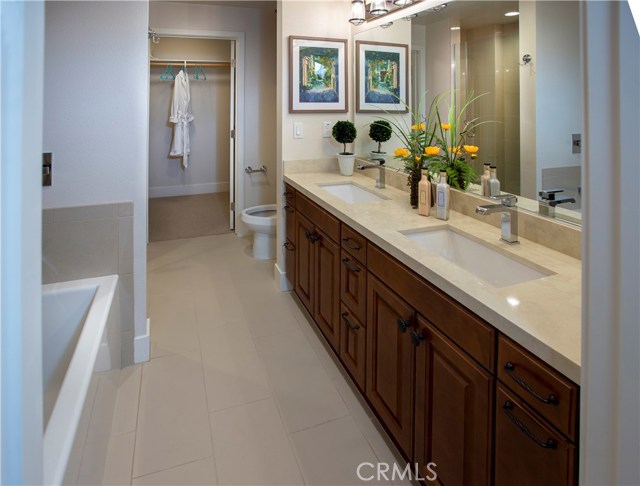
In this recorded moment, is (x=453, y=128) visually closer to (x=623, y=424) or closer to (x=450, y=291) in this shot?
(x=450, y=291)

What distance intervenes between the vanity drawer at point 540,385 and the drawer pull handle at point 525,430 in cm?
4

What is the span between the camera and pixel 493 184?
183 cm

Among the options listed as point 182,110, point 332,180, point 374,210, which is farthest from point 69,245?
point 182,110

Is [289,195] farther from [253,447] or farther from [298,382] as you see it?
[253,447]

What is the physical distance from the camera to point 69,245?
6.31 feet

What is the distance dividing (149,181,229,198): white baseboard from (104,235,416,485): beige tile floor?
146 inches

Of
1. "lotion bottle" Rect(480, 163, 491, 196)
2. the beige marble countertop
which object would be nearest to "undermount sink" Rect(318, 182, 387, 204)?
the beige marble countertop

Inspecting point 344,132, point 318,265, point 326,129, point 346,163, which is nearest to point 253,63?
point 326,129

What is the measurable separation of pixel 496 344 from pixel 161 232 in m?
4.42

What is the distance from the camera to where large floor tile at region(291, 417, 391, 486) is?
62.1 inches

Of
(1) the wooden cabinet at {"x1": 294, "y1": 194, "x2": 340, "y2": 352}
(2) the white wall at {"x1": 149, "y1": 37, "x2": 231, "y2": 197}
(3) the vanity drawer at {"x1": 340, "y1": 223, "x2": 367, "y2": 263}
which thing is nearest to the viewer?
(3) the vanity drawer at {"x1": 340, "y1": 223, "x2": 367, "y2": 263}

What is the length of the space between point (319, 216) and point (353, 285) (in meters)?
0.55

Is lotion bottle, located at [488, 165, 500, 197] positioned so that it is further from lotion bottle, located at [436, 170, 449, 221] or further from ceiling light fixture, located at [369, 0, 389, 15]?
ceiling light fixture, located at [369, 0, 389, 15]

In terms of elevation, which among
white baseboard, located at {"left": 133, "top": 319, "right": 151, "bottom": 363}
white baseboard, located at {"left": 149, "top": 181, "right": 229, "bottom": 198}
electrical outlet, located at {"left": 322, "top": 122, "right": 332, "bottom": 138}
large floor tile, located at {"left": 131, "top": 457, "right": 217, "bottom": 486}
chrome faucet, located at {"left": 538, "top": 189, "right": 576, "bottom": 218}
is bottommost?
large floor tile, located at {"left": 131, "top": 457, "right": 217, "bottom": 486}
